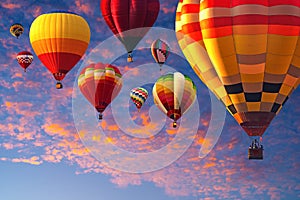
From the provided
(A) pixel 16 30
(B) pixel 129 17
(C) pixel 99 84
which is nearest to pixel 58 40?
(B) pixel 129 17

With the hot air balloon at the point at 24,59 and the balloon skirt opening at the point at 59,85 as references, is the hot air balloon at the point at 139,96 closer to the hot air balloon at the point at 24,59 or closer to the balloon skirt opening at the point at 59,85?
the hot air balloon at the point at 24,59

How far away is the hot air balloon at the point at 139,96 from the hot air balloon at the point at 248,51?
1675 centimetres

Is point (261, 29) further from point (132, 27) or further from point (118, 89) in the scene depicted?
point (118, 89)

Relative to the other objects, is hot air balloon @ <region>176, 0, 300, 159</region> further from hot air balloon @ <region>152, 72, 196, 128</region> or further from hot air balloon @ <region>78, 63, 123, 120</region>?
hot air balloon @ <region>78, 63, 123, 120</region>

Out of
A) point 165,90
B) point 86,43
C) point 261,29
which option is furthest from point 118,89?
point 261,29

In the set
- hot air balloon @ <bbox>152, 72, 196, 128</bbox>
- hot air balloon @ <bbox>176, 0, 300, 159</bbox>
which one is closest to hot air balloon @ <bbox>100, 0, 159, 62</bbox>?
hot air balloon @ <bbox>176, 0, 300, 159</bbox>

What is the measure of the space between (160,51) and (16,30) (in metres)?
12.8

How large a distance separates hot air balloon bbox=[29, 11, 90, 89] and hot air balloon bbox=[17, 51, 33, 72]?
6935 millimetres

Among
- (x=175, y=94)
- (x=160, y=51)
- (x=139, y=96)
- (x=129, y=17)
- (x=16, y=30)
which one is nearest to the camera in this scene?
(x=129, y=17)

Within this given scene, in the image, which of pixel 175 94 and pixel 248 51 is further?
pixel 175 94

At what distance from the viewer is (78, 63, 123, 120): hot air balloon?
120 ft

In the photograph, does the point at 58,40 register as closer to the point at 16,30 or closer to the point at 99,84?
the point at 99,84

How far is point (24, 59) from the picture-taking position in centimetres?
3988

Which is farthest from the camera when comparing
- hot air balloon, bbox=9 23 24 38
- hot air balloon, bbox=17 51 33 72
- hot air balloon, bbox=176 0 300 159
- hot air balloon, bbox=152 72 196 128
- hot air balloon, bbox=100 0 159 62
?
hot air balloon, bbox=9 23 24 38
